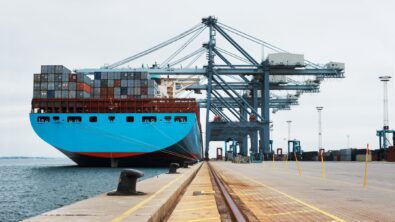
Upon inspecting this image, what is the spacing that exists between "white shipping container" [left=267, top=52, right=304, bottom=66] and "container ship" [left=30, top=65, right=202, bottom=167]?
16.2 metres

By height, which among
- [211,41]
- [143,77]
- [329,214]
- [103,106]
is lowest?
[329,214]

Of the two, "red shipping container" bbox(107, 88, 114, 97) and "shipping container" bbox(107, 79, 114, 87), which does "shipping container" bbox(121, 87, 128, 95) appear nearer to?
"red shipping container" bbox(107, 88, 114, 97)

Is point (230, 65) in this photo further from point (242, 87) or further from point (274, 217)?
point (274, 217)

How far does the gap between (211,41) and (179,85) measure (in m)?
12.9

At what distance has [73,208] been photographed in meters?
9.39

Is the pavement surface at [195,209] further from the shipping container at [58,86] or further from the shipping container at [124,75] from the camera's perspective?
the shipping container at [124,75]

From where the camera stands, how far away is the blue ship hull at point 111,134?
182 ft

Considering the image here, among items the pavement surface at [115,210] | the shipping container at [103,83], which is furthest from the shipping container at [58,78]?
the pavement surface at [115,210]

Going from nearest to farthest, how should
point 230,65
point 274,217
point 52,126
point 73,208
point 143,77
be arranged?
point 73,208 < point 274,217 < point 52,126 < point 143,77 < point 230,65

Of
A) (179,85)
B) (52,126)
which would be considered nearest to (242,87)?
(179,85)

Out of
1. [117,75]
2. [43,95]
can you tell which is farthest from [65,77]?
[117,75]

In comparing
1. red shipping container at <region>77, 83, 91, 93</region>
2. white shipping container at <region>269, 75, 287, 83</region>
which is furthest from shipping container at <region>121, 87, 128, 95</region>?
white shipping container at <region>269, 75, 287, 83</region>

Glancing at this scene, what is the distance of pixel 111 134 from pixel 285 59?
28.5m

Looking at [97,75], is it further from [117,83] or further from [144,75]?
[144,75]
